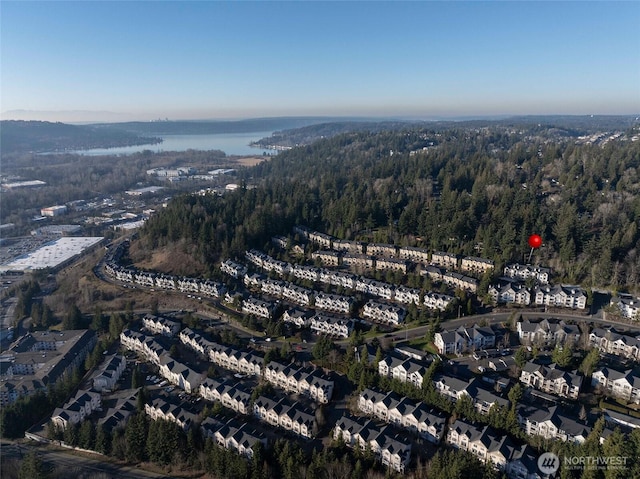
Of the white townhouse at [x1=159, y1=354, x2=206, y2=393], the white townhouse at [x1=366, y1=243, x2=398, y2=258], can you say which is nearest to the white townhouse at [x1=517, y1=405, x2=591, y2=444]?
the white townhouse at [x1=159, y1=354, x2=206, y2=393]

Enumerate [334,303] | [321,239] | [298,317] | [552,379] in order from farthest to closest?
1. [321,239]
2. [334,303]
3. [298,317]
4. [552,379]

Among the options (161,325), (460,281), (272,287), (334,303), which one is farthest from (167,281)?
(460,281)

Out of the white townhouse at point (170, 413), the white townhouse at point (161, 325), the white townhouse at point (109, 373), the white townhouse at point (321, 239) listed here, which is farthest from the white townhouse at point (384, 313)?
the white townhouse at point (109, 373)

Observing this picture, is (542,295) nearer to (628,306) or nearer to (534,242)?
(628,306)

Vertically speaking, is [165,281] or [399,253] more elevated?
[399,253]

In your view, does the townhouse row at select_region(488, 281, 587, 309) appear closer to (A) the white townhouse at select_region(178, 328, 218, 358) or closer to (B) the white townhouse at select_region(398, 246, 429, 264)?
(B) the white townhouse at select_region(398, 246, 429, 264)

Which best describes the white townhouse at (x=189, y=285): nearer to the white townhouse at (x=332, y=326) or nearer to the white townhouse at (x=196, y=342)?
the white townhouse at (x=196, y=342)
